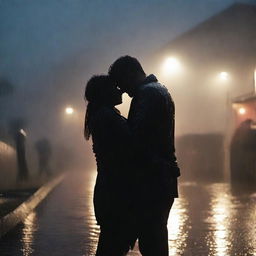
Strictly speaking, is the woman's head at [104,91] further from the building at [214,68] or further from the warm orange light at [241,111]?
the building at [214,68]

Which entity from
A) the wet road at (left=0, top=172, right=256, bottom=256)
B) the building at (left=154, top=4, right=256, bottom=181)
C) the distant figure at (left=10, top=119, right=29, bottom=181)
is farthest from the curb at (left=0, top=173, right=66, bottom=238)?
the building at (left=154, top=4, right=256, bottom=181)

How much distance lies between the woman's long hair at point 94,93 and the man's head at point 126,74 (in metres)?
0.07

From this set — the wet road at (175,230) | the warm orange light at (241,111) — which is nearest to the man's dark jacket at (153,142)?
the wet road at (175,230)

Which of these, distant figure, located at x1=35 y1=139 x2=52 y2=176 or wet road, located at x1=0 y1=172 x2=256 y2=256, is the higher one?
distant figure, located at x1=35 y1=139 x2=52 y2=176

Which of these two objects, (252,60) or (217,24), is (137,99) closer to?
(252,60)

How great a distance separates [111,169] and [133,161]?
0.17 m

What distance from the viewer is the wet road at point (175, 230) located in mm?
6742

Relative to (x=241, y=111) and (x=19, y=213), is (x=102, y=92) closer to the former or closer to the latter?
(x=19, y=213)

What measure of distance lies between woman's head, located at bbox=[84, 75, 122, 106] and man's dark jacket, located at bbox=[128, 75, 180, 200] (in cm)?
16

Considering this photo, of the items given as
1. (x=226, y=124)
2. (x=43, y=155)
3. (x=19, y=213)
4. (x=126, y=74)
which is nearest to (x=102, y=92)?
(x=126, y=74)

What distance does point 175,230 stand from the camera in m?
8.48

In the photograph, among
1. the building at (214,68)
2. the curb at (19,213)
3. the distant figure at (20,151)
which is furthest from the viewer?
the building at (214,68)

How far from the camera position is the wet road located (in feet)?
22.1

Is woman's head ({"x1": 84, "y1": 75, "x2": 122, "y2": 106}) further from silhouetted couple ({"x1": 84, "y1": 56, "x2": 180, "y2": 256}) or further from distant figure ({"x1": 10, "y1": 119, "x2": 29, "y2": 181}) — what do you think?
distant figure ({"x1": 10, "y1": 119, "x2": 29, "y2": 181})
